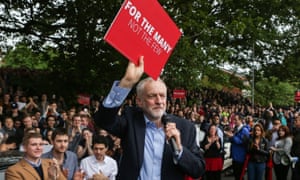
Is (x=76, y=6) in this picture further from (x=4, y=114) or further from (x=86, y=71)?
(x=4, y=114)

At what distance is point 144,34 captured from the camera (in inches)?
123

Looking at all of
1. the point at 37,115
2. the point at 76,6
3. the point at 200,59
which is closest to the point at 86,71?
the point at 76,6

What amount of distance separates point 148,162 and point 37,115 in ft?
26.5

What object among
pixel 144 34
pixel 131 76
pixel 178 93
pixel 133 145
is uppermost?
pixel 178 93

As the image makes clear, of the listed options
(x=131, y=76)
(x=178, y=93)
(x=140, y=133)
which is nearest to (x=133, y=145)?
(x=140, y=133)

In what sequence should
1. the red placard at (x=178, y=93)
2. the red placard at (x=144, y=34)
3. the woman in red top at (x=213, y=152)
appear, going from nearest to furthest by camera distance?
the red placard at (x=144, y=34)
the woman in red top at (x=213, y=152)
the red placard at (x=178, y=93)

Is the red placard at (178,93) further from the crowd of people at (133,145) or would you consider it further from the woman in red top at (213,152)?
the woman in red top at (213,152)

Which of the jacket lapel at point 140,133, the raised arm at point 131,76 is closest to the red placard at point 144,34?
the raised arm at point 131,76

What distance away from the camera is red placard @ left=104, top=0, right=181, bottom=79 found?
2.96 metres

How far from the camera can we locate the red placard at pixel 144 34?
117 inches

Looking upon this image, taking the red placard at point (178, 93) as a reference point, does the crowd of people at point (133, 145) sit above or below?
below

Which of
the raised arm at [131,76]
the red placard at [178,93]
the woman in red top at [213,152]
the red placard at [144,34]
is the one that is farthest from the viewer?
the red placard at [178,93]

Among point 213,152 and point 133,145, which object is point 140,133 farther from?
point 213,152

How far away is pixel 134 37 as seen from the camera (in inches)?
120
